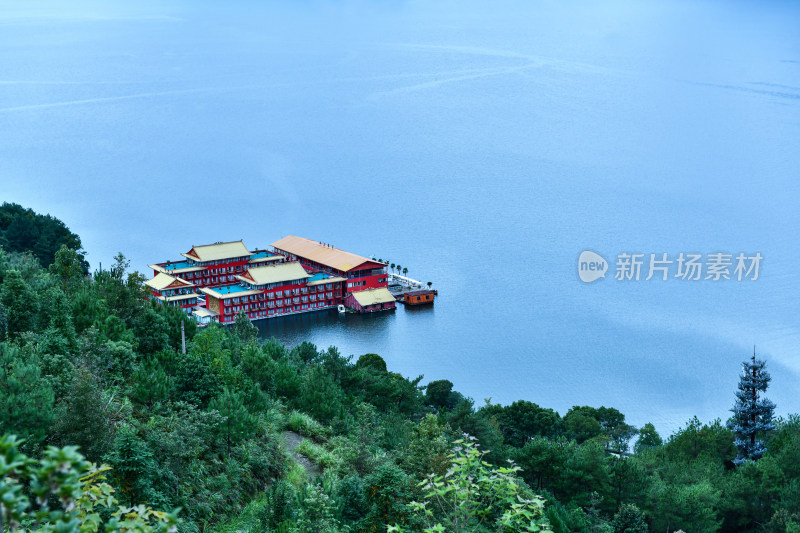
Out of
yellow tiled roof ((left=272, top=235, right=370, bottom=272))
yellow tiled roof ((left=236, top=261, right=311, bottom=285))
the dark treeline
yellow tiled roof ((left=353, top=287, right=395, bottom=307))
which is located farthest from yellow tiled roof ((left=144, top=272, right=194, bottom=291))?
the dark treeline

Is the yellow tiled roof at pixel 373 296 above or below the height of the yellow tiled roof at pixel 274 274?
below

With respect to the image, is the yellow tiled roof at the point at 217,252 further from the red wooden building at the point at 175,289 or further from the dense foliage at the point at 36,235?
the dense foliage at the point at 36,235

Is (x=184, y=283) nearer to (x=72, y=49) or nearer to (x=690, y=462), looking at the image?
(x=690, y=462)

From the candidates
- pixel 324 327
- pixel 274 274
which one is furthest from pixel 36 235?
pixel 324 327

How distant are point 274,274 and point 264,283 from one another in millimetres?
655

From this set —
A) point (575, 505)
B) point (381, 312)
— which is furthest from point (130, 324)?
point (381, 312)

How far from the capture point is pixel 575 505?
39.4 ft

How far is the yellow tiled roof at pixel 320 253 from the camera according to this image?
3238cm

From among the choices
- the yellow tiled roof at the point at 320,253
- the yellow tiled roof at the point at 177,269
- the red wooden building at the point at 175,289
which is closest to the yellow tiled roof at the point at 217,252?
the yellow tiled roof at the point at 177,269

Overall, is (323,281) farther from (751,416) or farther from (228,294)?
(751,416)

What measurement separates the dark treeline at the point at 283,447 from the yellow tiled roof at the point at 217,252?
50.7 feet

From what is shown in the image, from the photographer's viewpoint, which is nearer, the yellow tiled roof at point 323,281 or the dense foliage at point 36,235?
the dense foliage at point 36,235

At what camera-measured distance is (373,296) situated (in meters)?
31.2

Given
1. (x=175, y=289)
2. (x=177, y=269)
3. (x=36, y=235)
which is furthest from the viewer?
(x=177, y=269)
